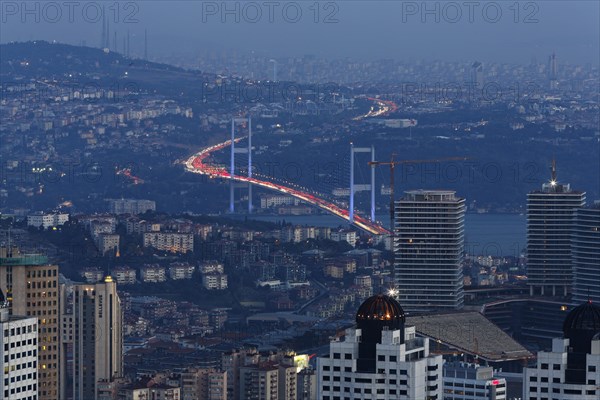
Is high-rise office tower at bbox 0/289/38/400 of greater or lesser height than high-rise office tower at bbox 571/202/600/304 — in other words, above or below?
above

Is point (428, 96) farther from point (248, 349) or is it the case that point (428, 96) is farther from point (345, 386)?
point (345, 386)

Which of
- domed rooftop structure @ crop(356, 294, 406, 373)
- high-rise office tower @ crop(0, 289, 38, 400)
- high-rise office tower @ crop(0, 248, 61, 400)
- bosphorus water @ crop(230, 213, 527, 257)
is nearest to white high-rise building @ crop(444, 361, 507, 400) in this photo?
high-rise office tower @ crop(0, 248, 61, 400)

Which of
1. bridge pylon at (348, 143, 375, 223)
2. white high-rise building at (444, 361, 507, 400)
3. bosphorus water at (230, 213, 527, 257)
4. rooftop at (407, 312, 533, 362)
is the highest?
bridge pylon at (348, 143, 375, 223)

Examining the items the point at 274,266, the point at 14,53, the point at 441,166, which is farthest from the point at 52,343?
the point at 14,53

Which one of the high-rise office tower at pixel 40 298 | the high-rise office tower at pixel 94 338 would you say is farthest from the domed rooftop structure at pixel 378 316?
the high-rise office tower at pixel 94 338

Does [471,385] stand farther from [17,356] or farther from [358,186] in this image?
[358,186]

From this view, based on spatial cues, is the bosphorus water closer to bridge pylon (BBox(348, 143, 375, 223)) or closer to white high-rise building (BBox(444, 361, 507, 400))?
bridge pylon (BBox(348, 143, 375, 223))
